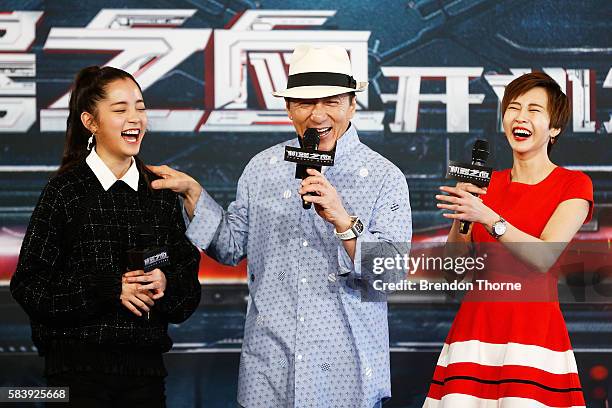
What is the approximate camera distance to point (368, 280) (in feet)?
9.29

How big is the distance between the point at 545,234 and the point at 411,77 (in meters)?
1.63

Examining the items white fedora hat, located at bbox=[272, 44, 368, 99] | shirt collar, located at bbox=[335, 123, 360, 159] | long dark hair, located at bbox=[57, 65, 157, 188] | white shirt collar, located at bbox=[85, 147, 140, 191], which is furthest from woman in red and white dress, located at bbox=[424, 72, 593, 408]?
long dark hair, located at bbox=[57, 65, 157, 188]

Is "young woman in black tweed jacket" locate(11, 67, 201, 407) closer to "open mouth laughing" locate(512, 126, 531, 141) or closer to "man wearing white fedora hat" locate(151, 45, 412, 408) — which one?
"man wearing white fedora hat" locate(151, 45, 412, 408)

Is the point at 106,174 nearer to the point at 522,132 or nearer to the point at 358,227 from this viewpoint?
the point at 358,227

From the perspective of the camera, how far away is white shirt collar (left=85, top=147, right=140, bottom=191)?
2963mm

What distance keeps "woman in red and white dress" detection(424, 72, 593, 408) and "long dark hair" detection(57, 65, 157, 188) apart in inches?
43.1

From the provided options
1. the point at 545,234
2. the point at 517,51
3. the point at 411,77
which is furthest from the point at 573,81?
the point at 545,234

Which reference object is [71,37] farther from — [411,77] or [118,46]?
[411,77]

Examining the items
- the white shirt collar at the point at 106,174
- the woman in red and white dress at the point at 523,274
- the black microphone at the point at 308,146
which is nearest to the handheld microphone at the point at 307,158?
the black microphone at the point at 308,146

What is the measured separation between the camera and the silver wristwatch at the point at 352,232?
2709 mm

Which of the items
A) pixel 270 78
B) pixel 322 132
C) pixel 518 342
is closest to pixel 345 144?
pixel 322 132

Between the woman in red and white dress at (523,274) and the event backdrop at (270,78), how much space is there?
127cm

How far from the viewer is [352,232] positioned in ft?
8.90

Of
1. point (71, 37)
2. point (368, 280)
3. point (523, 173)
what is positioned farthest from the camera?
point (71, 37)
